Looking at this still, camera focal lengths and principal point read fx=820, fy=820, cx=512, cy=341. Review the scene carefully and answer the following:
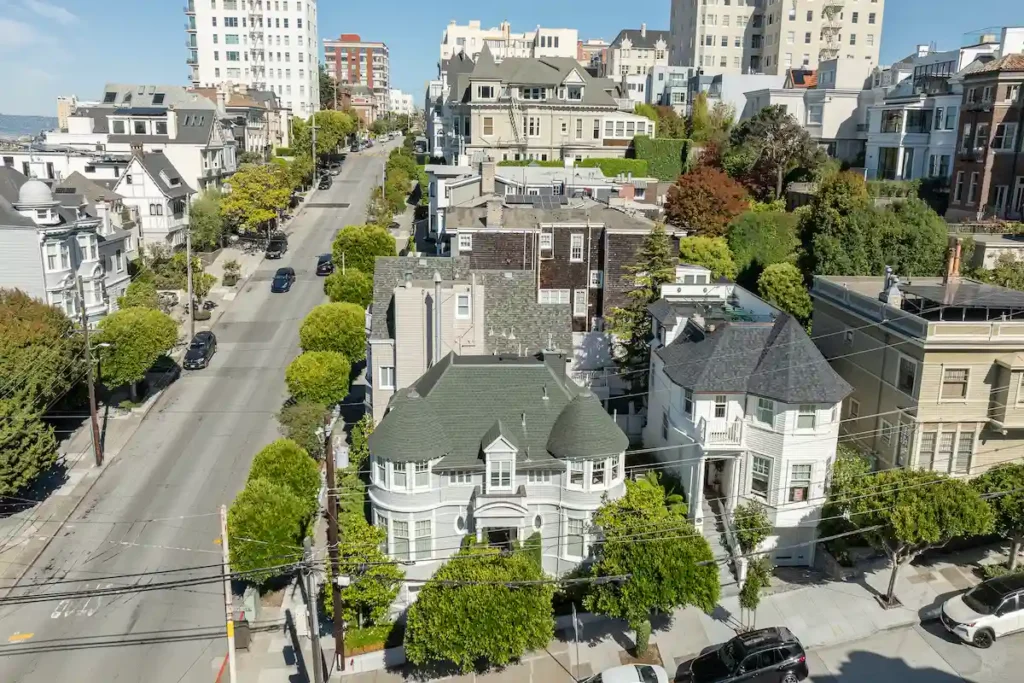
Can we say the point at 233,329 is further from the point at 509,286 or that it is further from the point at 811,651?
the point at 811,651

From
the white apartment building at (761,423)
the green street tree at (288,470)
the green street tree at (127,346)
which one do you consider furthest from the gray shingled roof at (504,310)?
the green street tree at (127,346)

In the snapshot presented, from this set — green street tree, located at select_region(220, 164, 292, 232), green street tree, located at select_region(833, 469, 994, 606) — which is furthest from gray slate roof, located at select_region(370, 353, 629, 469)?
green street tree, located at select_region(220, 164, 292, 232)

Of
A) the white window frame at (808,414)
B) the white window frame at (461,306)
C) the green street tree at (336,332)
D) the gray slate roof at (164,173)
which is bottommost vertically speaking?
the green street tree at (336,332)

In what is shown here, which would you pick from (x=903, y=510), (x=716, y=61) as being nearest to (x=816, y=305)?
(x=903, y=510)

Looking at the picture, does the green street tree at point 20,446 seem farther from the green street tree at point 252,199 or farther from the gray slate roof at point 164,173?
the green street tree at point 252,199

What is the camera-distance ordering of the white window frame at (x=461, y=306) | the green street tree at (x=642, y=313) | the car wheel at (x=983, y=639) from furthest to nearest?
the green street tree at (x=642, y=313) → the white window frame at (x=461, y=306) → the car wheel at (x=983, y=639)

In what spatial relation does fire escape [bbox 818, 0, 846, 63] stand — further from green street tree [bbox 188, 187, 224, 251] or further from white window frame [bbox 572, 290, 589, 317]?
green street tree [bbox 188, 187, 224, 251]

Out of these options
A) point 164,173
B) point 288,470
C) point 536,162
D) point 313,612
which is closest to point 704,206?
point 536,162
